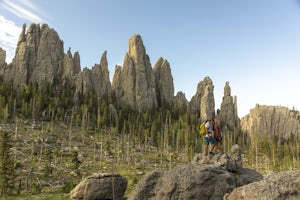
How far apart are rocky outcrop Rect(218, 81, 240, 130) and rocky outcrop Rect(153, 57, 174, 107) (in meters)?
27.2

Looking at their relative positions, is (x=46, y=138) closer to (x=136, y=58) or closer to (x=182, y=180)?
(x=182, y=180)

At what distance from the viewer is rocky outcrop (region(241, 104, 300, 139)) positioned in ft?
534

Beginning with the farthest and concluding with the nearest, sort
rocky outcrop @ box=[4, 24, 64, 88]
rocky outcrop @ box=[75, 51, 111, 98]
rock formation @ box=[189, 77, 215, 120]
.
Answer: rock formation @ box=[189, 77, 215, 120] < rocky outcrop @ box=[75, 51, 111, 98] < rocky outcrop @ box=[4, 24, 64, 88]

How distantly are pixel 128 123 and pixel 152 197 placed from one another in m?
95.3

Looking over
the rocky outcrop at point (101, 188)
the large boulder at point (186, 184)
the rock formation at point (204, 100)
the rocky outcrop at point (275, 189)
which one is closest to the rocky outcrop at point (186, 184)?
the large boulder at point (186, 184)

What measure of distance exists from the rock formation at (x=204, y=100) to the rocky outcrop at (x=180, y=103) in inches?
147

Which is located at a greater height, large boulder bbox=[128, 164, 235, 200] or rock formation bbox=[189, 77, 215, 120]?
rock formation bbox=[189, 77, 215, 120]

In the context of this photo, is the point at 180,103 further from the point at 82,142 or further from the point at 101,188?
the point at 101,188

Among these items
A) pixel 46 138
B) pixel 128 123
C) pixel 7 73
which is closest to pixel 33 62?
pixel 7 73

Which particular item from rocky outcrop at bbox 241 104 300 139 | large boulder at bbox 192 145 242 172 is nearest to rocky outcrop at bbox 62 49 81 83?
rocky outcrop at bbox 241 104 300 139

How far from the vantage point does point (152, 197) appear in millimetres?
15617

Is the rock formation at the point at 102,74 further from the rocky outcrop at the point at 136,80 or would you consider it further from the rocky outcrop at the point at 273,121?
the rocky outcrop at the point at 273,121

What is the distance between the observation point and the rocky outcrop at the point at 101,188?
1038 inches

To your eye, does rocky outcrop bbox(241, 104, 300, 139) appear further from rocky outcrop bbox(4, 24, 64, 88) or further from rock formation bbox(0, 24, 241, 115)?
rocky outcrop bbox(4, 24, 64, 88)
